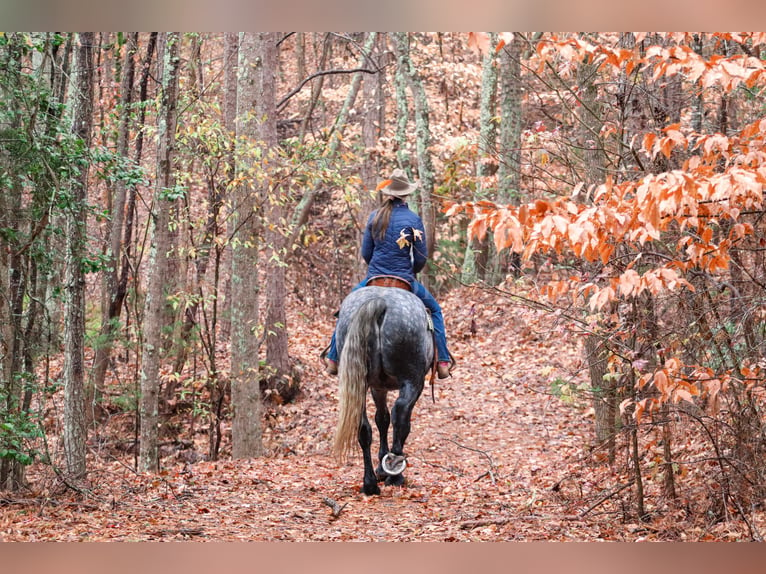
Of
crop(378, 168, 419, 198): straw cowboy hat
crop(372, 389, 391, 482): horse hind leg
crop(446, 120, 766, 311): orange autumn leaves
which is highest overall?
crop(378, 168, 419, 198): straw cowboy hat

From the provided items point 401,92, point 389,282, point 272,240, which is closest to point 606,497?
point 389,282

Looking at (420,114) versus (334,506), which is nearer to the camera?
(334,506)

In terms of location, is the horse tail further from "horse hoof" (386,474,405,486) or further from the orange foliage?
the orange foliage

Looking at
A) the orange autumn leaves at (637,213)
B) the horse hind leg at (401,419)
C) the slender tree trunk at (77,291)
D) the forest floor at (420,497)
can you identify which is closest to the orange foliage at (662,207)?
the orange autumn leaves at (637,213)

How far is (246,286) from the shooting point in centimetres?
851

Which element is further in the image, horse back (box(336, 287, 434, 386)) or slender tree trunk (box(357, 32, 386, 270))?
slender tree trunk (box(357, 32, 386, 270))

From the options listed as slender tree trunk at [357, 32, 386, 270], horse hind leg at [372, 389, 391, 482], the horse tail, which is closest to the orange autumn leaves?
the horse tail

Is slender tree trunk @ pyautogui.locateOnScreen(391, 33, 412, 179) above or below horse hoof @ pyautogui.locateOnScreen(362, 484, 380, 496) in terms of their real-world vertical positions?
above

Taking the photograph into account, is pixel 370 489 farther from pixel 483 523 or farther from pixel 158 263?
pixel 158 263

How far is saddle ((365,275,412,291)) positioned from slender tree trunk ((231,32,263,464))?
237cm

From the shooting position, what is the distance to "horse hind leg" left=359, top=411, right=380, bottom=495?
20.4ft

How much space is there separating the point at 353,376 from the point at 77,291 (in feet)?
7.90
